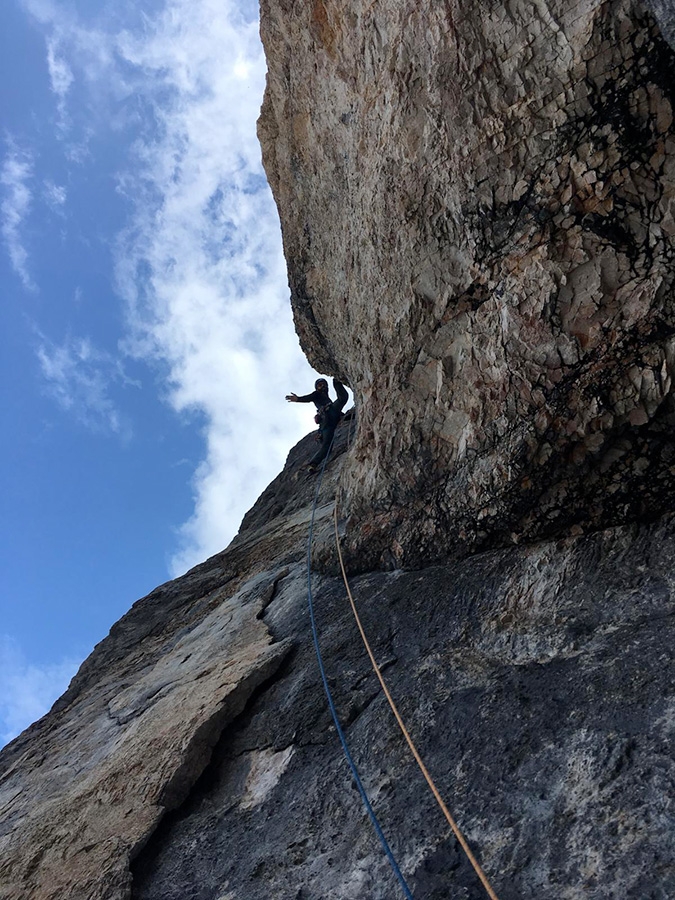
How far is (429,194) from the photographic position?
5332mm

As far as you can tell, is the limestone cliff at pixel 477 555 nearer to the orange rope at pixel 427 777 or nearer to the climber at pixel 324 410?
the orange rope at pixel 427 777

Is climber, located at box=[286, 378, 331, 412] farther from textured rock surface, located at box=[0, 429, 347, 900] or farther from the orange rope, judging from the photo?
the orange rope

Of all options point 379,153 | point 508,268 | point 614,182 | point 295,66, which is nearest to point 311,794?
point 508,268

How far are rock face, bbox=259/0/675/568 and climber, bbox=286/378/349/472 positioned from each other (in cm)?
527

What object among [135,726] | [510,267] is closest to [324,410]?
[135,726]

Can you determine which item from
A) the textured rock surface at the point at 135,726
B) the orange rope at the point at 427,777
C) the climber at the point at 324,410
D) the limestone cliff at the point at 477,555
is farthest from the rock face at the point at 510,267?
the climber at the point at 324,410

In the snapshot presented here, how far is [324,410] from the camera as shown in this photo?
39.5 feet

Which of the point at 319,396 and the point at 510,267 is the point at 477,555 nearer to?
the point at 510,267

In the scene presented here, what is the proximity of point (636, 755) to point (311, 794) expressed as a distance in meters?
2.15

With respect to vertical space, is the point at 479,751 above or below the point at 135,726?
below

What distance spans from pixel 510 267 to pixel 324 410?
7.45 m

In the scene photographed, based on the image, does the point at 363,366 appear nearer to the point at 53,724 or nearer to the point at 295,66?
the point at 295,66

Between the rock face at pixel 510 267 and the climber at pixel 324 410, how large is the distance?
527 cm

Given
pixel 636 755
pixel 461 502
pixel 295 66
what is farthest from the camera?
pixel 295 66
